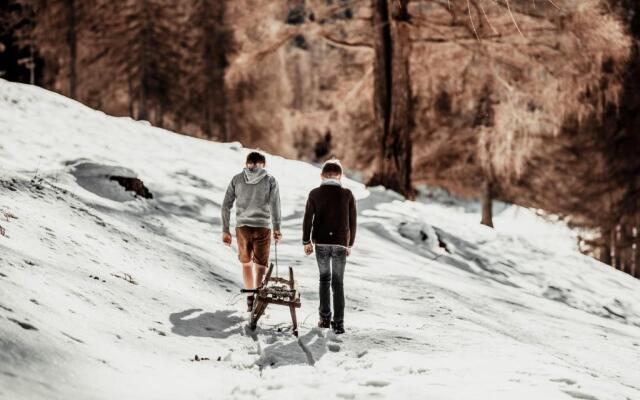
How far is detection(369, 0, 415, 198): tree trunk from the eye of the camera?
12.8 m

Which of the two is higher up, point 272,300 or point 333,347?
point 272,300

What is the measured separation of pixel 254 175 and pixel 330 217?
89 cm

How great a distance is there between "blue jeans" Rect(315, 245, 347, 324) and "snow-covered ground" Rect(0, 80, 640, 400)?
0.25 metres

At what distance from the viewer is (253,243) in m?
6.36

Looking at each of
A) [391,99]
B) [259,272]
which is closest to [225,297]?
[259,272]

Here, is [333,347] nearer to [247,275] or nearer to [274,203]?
[247,275]

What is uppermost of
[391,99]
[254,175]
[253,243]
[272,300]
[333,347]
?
[391,99]

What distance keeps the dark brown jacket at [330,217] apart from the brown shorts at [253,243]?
489 mm

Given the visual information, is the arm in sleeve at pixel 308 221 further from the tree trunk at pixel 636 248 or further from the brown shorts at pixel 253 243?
the tree trunk at pixel 636 248

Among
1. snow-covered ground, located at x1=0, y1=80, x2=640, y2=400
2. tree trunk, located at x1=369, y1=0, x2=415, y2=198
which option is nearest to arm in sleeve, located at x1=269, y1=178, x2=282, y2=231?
snow-covered ground, located at x1=0, y1=80, x2=640, y2=400

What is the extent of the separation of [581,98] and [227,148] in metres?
7.59

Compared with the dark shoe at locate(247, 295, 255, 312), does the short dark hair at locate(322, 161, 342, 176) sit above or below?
above

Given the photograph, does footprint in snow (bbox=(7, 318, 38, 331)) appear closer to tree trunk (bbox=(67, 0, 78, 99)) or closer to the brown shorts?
the brown shorts

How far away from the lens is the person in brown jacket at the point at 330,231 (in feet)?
19.8
